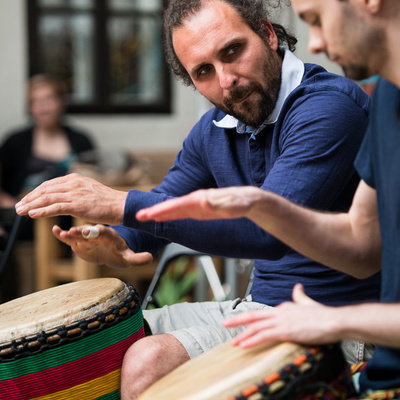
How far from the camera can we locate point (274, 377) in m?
1.18

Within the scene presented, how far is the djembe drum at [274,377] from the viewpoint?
46.3 inches

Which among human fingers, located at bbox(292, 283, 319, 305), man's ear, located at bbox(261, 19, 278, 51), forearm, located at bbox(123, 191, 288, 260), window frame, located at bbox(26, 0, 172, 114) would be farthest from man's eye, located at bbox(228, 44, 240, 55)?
window frame, located at bbox(26, 0, 172, 114)

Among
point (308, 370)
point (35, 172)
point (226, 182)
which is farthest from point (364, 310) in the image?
point (35, 172)

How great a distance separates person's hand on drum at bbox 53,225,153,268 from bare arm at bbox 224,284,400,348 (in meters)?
0.86

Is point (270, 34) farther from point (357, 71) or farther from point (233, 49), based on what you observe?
point (357, 71)

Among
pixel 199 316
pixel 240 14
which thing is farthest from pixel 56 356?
pixel 240 14

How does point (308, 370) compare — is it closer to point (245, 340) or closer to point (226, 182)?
point (245, 340)

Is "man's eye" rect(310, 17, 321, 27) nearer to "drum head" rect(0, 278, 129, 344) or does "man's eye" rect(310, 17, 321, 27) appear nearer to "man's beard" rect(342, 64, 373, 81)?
"man's beard" rect(342, 64, 373, 81)

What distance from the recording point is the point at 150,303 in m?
2.43

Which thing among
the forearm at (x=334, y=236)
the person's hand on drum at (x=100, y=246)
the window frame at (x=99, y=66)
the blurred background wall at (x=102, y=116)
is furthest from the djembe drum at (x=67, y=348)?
the window frame at (x=99, y=66)

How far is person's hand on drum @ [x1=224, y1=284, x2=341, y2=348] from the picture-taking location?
1167 millimetres

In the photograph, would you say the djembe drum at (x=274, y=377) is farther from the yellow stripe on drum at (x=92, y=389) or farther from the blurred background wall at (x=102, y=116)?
the blurred background wall at (x=102, y=116)

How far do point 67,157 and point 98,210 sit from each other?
3319 mm

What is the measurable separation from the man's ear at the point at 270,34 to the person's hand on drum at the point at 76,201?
0.63 metres
